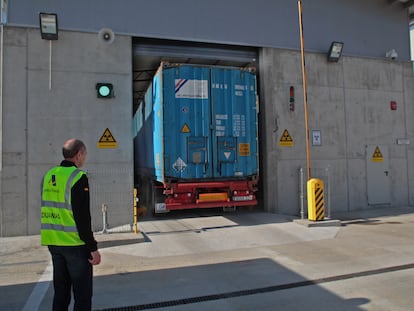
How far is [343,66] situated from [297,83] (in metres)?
1.98

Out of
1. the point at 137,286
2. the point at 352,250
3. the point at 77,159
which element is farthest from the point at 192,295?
the point at 352,250

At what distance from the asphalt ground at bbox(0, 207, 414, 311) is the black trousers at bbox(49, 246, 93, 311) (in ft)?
4.29

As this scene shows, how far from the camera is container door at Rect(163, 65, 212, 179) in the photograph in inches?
338

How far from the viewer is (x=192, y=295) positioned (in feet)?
16.0

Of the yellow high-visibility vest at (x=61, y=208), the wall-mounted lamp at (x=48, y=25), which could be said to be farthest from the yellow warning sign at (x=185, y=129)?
the yellow high-visibility vest at (x=61, y=208)

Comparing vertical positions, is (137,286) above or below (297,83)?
below

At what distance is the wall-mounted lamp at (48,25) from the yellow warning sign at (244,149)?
17.3 feet

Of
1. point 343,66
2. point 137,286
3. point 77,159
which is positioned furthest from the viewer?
point 343,66

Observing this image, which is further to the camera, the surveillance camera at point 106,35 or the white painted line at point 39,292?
the surveillance camera at point 106,35

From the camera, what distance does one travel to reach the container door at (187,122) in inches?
338

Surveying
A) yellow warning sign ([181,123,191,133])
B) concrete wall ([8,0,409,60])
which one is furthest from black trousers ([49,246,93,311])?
concrete wall ([8,0,409,60])

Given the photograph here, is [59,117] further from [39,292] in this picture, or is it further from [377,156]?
[377,156]

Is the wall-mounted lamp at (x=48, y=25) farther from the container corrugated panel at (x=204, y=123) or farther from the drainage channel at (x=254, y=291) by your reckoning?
the drainage channel at (x=254, y=291)

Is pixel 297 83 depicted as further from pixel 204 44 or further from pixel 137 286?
pixel 137 286
